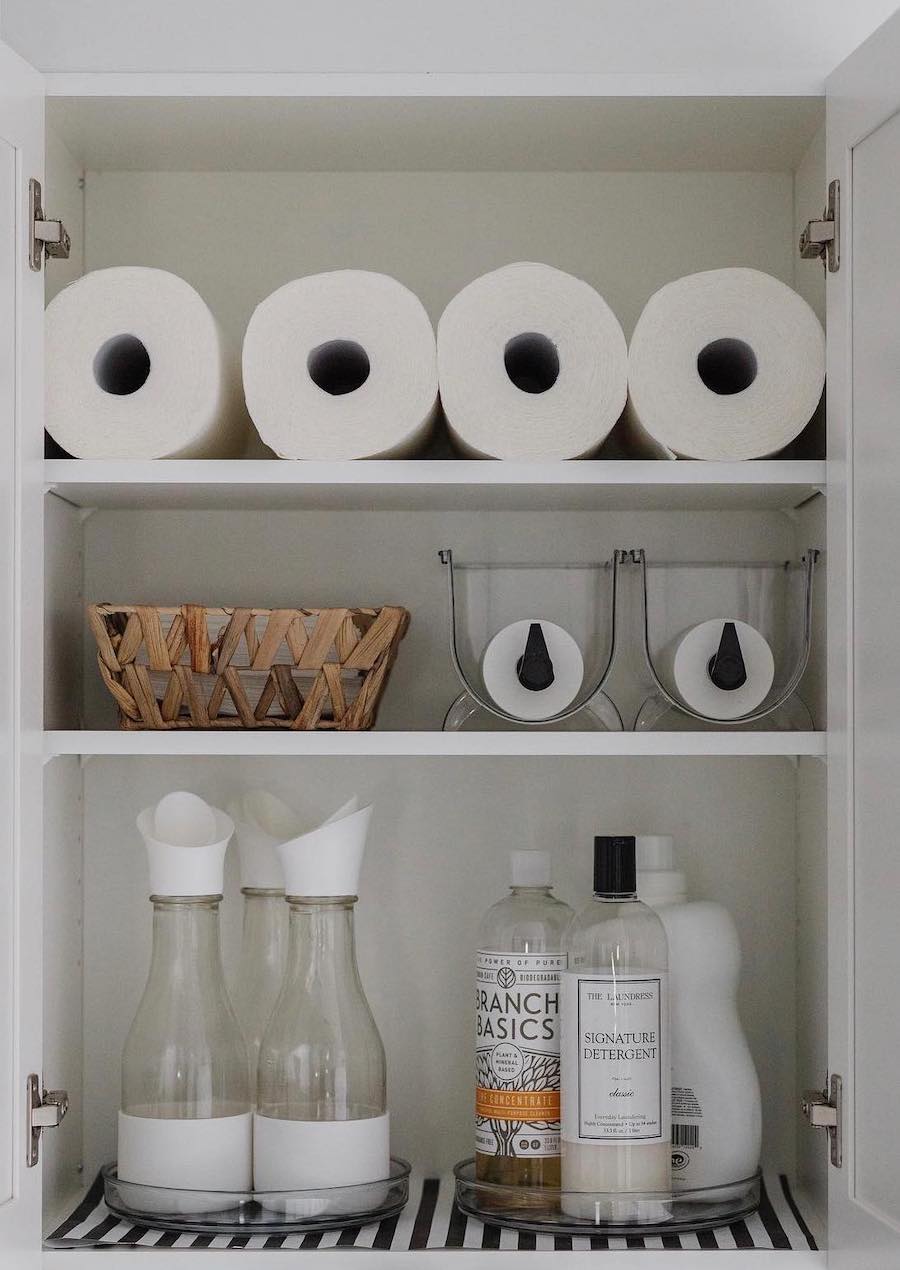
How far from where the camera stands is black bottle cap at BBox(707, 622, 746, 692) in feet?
3.37

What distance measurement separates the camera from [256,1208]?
1.03 meters

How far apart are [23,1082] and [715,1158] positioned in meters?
0.52

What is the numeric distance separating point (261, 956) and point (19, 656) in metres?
0.34

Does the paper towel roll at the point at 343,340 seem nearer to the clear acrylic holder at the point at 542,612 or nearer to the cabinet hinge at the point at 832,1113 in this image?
the clear acrylic holder at the point at 542,612

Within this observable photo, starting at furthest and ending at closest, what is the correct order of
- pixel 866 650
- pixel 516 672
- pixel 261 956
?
1. pixel 261 956
2. pixel 516 672
3. pixel 866 650

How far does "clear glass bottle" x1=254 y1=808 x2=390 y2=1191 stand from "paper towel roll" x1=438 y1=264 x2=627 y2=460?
31 cm

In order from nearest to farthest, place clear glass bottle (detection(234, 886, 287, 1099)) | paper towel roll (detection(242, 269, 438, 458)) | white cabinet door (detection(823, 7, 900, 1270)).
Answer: white cabinet door (detection(823, 7, 900, 1270)) → paper towel roll (detection(242, 269, 438, 458)) → clear glass bottle (detection(234, 886, 287, 1099))

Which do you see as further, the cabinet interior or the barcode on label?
the cabinet interior

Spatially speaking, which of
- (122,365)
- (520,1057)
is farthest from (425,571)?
(520,1057)

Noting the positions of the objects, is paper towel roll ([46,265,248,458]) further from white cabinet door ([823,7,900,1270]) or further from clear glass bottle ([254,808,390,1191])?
white cabinet door ([823,7,900,1270])

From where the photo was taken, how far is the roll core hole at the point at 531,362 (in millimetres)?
994

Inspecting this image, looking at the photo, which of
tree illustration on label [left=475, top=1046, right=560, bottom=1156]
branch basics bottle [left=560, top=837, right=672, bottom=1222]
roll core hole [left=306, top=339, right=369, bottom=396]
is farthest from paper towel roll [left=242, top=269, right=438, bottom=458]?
tree illustration on label [left=475, top=1046, right=560, bottom=1156]

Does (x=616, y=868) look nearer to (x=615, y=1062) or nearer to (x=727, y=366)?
(x=615, y=1062)

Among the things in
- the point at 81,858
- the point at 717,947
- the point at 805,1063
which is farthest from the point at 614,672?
the point at 81,858
